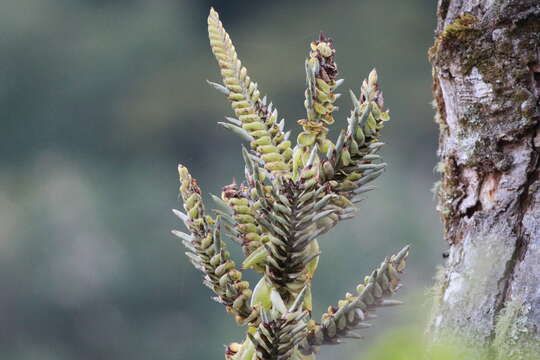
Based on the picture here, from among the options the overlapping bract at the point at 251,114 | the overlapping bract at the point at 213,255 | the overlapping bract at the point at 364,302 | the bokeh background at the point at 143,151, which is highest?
the bokeh background at the point at 143,151

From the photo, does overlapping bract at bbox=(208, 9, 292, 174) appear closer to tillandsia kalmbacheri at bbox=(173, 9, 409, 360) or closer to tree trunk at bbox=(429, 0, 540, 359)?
tillandsia kalmbacheri at bbox=(173, 9, 409, 360)

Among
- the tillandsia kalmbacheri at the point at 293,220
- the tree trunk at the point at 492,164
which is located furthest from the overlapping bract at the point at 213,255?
the tree trunk at the point at 492,164

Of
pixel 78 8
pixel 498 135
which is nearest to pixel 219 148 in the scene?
pixel 78 8

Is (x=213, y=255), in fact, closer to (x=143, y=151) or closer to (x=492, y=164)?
(x=492, y=164)

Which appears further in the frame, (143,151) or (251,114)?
(143,151)

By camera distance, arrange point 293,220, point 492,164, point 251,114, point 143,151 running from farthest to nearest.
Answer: point 143,151
point 492,164
point 251,114
point 293,220

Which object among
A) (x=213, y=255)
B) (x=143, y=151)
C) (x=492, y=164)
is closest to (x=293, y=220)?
(x=213, y=255)

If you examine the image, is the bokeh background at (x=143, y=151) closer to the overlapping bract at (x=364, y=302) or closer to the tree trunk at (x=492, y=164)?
the tree trunk at (x=492, y=164)
